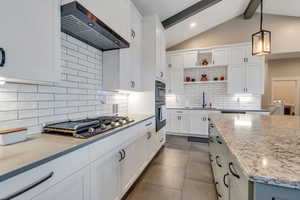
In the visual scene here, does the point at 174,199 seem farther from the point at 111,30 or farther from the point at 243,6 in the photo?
the point at 243,6

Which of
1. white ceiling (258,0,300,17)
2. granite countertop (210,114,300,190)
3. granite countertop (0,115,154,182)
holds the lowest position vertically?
granite countertop (0,115,154,182)

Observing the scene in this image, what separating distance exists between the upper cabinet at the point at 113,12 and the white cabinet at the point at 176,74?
296 cm

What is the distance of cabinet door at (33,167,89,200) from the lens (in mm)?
778

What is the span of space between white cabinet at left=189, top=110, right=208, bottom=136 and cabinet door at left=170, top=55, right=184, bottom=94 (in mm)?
858

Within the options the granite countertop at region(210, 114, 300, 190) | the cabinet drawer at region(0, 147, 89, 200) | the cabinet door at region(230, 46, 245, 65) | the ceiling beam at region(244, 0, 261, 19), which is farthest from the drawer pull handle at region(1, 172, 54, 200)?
the ceiling beam at region(244, 0, 261, 19)

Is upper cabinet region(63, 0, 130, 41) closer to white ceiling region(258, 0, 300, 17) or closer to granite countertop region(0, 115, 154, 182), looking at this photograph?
granite countertop region(0, 115, 154, 182)

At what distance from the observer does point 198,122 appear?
13.8 ft

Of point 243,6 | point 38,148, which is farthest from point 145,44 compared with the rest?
point 243,6

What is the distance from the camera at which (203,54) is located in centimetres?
454

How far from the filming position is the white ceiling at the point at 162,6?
278 cm

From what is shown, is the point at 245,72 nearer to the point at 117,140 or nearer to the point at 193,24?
the point at 193,24

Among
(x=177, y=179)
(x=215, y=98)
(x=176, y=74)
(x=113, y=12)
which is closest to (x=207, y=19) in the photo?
(x=176, y=74)

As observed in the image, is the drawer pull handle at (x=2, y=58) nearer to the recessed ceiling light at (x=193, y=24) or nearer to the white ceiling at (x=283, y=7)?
the recessed ceiling light at (x=193, y=24)

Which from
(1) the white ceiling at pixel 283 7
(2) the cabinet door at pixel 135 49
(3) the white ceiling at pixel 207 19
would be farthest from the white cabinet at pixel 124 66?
(1) the white ceiling at pixel 283 7
